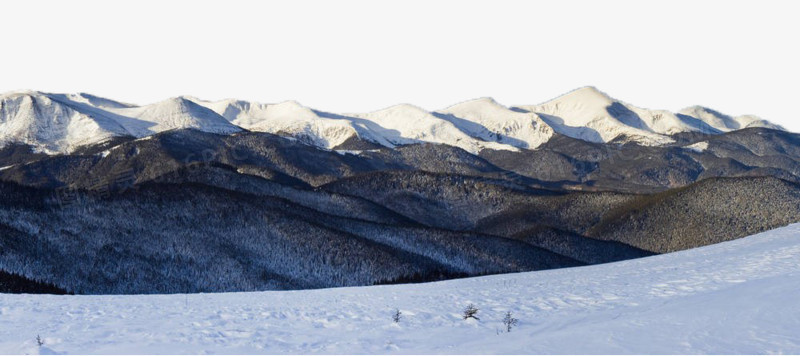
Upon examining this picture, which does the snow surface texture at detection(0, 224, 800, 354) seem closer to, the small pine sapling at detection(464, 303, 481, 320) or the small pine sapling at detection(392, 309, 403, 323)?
the small pine sapling at detection(392, 309, 403, 323)

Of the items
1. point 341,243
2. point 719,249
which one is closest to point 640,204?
point 341,243

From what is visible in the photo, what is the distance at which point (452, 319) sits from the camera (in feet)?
73.9

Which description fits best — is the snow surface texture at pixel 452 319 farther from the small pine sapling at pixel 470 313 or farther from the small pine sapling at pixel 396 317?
the small pine sapling at pixel 470 313

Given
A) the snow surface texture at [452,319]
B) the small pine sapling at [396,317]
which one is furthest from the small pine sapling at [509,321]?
the small pine sapling at [396,317]

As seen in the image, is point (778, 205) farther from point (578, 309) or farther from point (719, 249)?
point (578, 309)

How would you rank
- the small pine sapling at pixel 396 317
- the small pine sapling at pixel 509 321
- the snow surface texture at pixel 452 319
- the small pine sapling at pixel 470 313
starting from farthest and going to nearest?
the small pine sapling at pixel 470 313 < the small pine sapling at pixel 396 317 < the small pine sapling at pixel 509 321 < the snow surface texture at pixel 452 319

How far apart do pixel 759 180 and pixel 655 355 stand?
19428 cm

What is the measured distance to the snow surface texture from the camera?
1838 centimetres

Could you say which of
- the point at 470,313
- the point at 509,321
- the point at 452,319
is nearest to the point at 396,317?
the point at 452,319

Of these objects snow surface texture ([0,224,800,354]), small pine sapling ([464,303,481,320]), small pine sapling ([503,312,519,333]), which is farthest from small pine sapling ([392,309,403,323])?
small pine sapling ([503,312,519,333])

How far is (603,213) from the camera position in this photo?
634 feet

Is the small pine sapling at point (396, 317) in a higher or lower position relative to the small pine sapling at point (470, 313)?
lower

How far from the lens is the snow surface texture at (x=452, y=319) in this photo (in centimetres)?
1838

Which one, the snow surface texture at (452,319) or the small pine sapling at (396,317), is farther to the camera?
the small pine sapling at (396,317)
